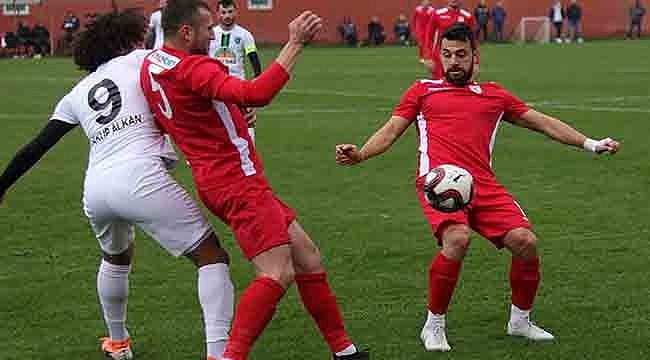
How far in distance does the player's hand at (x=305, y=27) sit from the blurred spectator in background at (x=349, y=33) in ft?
167

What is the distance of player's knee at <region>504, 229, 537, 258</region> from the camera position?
6.50m

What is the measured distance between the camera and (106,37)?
6023 millimetres

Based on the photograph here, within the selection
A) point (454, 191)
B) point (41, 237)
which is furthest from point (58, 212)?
point (454, 191)

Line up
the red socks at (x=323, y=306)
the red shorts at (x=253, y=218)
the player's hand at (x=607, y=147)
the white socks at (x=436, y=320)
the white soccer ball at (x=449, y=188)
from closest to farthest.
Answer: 1. the red shorts at (x=253, y=218)
2. the red socks at (x=323, y=306)
3. the white soccer ball at (x=449, y=188)
4. the player's hand at (x=607, y=147)
5. the white socks at (x=436, y=320)

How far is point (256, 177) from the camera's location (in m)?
5.74

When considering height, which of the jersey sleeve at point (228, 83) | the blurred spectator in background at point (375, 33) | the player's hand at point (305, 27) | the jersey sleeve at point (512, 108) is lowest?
the blurred spectator in background at point (375, 33)

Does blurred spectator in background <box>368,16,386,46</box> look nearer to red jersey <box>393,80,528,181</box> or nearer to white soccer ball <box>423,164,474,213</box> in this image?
red jersey <box>393,80,528,181</box>

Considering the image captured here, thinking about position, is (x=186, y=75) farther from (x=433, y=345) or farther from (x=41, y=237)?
(x=41, y=237)

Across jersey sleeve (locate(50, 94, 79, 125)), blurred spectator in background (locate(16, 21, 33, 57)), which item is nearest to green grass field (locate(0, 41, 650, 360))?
jersey sleeve (locate(50, 94, 79, 125))

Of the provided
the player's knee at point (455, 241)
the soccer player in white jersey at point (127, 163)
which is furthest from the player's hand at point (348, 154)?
the soccer player in white jersey at point (127, 163)

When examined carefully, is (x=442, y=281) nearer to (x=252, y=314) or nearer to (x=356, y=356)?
(x=356, y=356)

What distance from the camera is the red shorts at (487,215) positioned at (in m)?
6.55

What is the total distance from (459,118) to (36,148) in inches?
91.5

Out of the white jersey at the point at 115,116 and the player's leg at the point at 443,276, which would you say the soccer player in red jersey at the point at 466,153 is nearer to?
the player's leg at the point at 443,276
